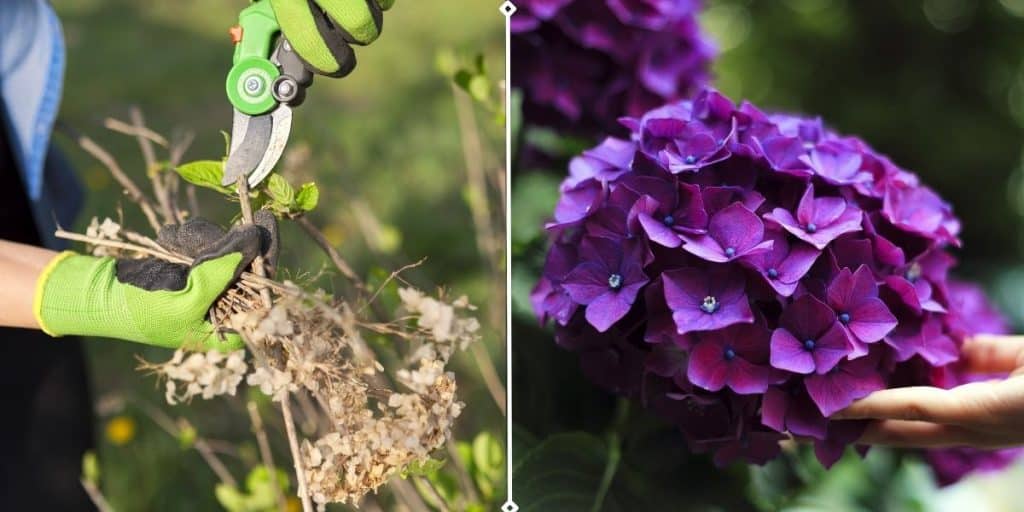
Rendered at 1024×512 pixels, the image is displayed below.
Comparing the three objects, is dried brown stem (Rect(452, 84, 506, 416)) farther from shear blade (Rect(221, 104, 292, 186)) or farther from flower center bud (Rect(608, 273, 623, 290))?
shear blade (Rect(221, 104, 292, 186))

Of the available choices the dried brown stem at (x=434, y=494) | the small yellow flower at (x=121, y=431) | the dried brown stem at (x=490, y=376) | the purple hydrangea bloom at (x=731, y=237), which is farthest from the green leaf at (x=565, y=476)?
the small yellow flower at (x=121, y=431)

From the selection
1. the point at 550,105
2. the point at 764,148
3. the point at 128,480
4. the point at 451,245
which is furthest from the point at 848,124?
the point at 128,480

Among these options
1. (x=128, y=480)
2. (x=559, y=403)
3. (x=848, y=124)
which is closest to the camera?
(x=559, y=403)

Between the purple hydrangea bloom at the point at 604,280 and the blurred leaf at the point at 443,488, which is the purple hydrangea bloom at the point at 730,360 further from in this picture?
the blurred leaf at the point at 443,488

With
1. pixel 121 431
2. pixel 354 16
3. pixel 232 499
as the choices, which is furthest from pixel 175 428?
pixel 354 16

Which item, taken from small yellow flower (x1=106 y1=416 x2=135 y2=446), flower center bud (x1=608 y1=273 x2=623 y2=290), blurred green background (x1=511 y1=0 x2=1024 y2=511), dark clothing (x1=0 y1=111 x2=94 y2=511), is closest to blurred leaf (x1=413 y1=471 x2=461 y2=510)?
flower center bud (x1=608 y1=273 x2=623 y2=290)

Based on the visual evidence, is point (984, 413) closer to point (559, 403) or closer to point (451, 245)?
point (559, 403)

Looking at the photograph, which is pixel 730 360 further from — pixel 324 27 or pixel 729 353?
pixel 324 27
